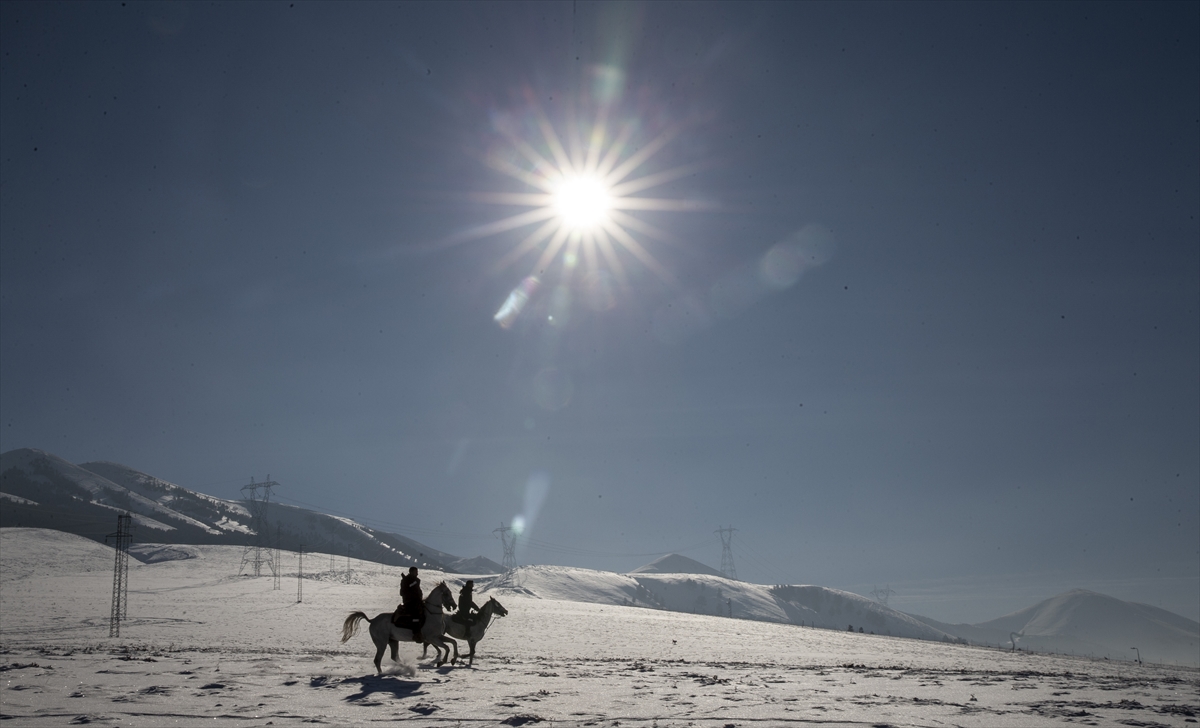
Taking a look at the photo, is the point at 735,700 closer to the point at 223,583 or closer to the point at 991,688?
the point at 991,688

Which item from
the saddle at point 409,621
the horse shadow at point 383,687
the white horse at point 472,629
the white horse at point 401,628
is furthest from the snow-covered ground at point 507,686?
the saddle at point 409,621

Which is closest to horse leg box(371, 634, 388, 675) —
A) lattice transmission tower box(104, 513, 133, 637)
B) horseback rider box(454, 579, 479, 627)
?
horseback rider box(454, 579, 479, 627)

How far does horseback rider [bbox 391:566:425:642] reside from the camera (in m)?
17.9

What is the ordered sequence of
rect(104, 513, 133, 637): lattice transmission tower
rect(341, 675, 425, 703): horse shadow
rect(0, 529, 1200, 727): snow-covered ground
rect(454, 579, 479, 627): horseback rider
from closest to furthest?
rect(0, 529, 1200, 727): snow-covered ground < rect(341, 675, 425, 703): horse shadow < rect(454, 579, 479, 627): horseback rider < rect(104, 513, 133, 637): lattice transmission tower

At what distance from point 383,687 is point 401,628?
3772mm

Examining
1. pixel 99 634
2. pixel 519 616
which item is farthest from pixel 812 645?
pixel 99 634

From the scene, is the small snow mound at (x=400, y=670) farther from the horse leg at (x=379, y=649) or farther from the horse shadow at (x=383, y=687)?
the horse shadow at (x=383, y=687)

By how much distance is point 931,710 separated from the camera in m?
12.9

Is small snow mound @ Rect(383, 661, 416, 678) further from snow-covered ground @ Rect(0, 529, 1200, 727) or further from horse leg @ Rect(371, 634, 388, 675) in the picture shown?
horse leg @ Rect(371, 634, 388, 675)

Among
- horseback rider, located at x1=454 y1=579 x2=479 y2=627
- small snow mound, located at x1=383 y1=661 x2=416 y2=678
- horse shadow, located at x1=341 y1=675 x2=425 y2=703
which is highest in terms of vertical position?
horseback rider, located at x1=454 y1=579 x2=479 y2=627

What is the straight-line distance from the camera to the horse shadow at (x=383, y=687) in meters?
13.0

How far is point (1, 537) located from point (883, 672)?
11826 cm

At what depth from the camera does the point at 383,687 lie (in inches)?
556

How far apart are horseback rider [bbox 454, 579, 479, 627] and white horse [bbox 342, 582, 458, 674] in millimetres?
1283
